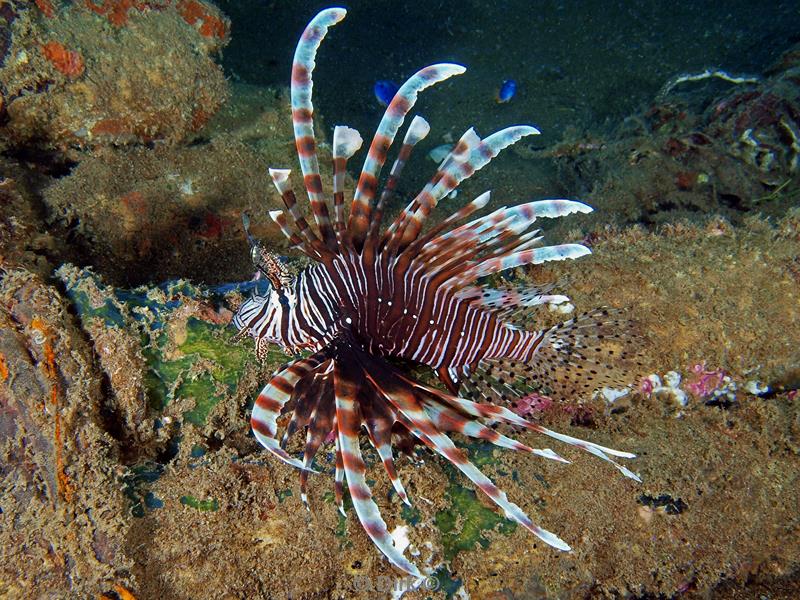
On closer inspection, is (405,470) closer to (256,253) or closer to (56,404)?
(256,253)

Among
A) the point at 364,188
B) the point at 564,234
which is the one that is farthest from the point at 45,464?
the point at 564,234

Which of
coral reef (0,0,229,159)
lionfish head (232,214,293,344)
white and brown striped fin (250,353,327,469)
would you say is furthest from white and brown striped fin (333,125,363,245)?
coral reef (0,0,229,159)

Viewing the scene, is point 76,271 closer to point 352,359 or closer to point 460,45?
point 352,359

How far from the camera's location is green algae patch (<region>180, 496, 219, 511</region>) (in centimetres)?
234

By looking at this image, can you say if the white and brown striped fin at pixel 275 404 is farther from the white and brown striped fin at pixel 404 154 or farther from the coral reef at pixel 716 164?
the coral reef at pixel 716 164

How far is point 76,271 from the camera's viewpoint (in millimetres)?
2744

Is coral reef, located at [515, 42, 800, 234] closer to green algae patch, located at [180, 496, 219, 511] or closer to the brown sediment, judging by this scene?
green algae patch, located at [180, 496, 219, 511]

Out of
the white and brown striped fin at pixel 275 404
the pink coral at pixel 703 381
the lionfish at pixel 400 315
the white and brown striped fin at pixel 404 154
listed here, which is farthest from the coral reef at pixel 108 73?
the pink coral at pixel 703 381

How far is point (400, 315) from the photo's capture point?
2865mm

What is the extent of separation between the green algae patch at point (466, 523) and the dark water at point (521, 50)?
9290mm

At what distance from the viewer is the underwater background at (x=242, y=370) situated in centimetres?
230

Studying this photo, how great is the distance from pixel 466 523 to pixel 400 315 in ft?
3.92

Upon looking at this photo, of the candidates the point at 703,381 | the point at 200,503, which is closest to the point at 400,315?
the point at 200,503

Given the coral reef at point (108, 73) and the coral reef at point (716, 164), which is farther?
the coral reef at point (716, 164)
